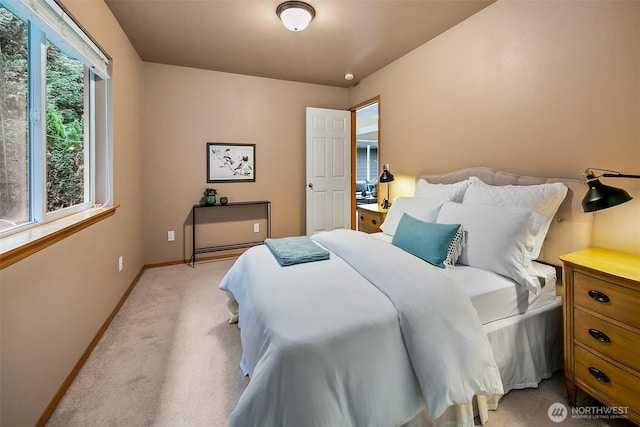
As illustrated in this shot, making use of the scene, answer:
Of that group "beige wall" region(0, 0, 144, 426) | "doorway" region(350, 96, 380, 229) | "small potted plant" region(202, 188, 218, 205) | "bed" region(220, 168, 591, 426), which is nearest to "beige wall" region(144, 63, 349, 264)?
"small potted plant" region(202, 188, 218, 205)

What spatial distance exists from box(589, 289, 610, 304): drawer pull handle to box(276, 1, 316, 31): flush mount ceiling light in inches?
103

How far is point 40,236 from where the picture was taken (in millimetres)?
1388

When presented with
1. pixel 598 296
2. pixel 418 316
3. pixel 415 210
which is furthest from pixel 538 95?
pixel 418 316

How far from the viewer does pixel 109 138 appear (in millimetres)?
2455

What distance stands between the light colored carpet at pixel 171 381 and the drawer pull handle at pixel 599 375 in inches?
8.7

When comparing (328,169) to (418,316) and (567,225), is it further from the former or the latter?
(418,316)

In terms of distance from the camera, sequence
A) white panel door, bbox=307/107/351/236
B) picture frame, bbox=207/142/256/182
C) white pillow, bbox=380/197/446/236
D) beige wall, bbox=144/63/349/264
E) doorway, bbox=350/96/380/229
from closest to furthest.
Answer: white pillow, bbox=380/197/446/236
beige wall, bbox=144/63/349/264
picture frame, bbox=207/142/256/182
white panel door, bbox=307/107/351/236
doorway, bbox=350/96/380/229

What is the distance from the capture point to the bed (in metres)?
1.10

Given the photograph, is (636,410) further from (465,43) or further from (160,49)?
(160,49)

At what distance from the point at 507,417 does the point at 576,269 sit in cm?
81

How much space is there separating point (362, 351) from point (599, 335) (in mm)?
1168

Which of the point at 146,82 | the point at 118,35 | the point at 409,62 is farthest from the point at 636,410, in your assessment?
the point at 146,82

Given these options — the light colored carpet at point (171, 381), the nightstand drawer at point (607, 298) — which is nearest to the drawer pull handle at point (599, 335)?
the nightstand drawer at point (607, 298)

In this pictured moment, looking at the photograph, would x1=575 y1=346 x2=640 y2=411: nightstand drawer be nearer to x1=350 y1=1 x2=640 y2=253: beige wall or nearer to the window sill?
x1=350 y1=1 x2=640 y2=253: beige wall
